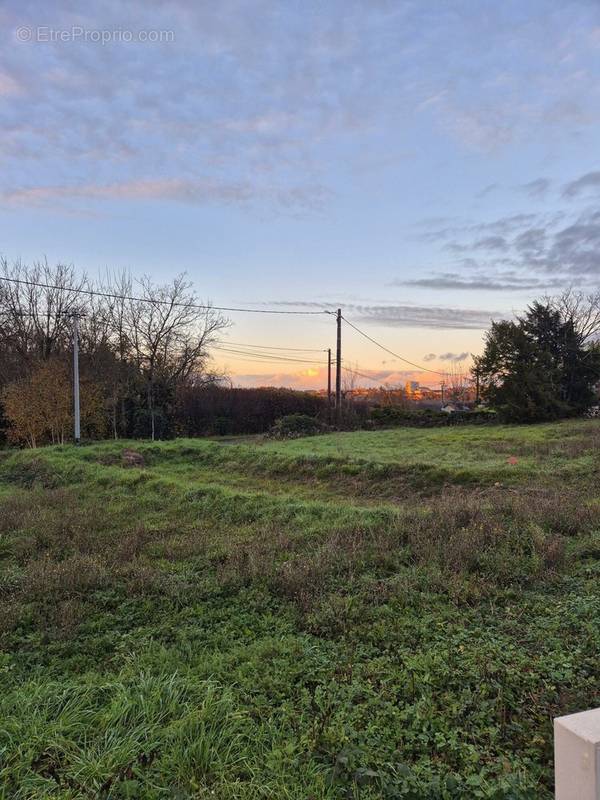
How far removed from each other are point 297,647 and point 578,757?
1894mm

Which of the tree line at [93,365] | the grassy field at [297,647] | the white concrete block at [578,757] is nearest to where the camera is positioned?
the white concrete block at [578,757]

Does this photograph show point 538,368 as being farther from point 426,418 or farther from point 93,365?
point 93,365

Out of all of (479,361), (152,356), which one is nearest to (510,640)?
(479,361)

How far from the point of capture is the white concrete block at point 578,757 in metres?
1.48

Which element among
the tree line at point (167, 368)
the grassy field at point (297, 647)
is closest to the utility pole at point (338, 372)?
the tree line at point (167, 368)

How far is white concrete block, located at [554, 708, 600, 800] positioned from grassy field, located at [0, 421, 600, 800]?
0.42 meters

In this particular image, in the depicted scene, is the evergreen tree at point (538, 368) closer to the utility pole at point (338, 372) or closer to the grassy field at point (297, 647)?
the utility pole at point (338, 372)

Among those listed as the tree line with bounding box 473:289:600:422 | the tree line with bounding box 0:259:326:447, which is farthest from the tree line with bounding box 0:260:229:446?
the tree line with bounding box 473:289:600:422

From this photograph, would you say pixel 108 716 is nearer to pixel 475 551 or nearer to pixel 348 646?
pixel 348 646

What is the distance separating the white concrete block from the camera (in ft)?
4.86

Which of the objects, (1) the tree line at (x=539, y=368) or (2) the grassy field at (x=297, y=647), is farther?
(1) the tree line at (x=539, y=368)

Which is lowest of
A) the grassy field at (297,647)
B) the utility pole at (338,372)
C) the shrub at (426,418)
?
the grassy field at (297,647)

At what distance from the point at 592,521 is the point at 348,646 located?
12.1 ft

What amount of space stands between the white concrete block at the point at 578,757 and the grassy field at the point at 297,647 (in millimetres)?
416
